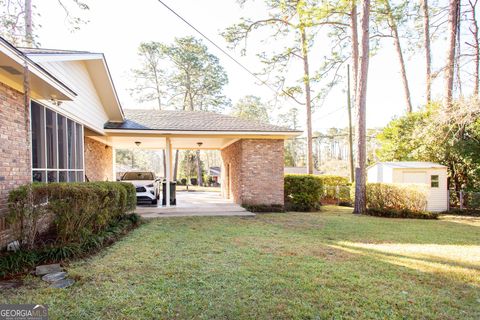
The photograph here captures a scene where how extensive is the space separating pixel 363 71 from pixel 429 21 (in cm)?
952

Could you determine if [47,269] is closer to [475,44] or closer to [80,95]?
[80,95]

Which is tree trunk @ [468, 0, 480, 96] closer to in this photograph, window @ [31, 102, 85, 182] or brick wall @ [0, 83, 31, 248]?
window @ [31, 102, 85, 182]

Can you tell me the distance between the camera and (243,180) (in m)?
12.1

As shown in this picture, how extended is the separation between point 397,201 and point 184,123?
31.5 ft

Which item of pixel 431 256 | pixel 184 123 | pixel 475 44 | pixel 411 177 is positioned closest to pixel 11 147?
pixel 184 123

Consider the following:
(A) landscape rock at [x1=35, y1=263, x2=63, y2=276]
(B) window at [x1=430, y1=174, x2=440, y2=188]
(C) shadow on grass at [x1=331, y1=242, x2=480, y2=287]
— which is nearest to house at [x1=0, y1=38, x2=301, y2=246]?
(A) landscape rock at [x1=35, y1=263, x2=63, y2=276]

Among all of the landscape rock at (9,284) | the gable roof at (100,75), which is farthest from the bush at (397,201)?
the landscape rock at (9,284)

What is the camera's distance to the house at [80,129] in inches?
197

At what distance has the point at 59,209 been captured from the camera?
16.1 ft

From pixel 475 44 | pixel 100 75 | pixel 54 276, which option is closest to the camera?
pixel 54 276

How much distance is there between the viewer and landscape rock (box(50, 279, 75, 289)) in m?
3.72

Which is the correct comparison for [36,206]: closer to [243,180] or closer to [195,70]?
[243,180]

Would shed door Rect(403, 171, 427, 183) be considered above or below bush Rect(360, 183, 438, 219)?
above

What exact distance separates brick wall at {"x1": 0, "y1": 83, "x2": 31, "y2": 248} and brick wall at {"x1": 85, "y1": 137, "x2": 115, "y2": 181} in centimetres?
577
